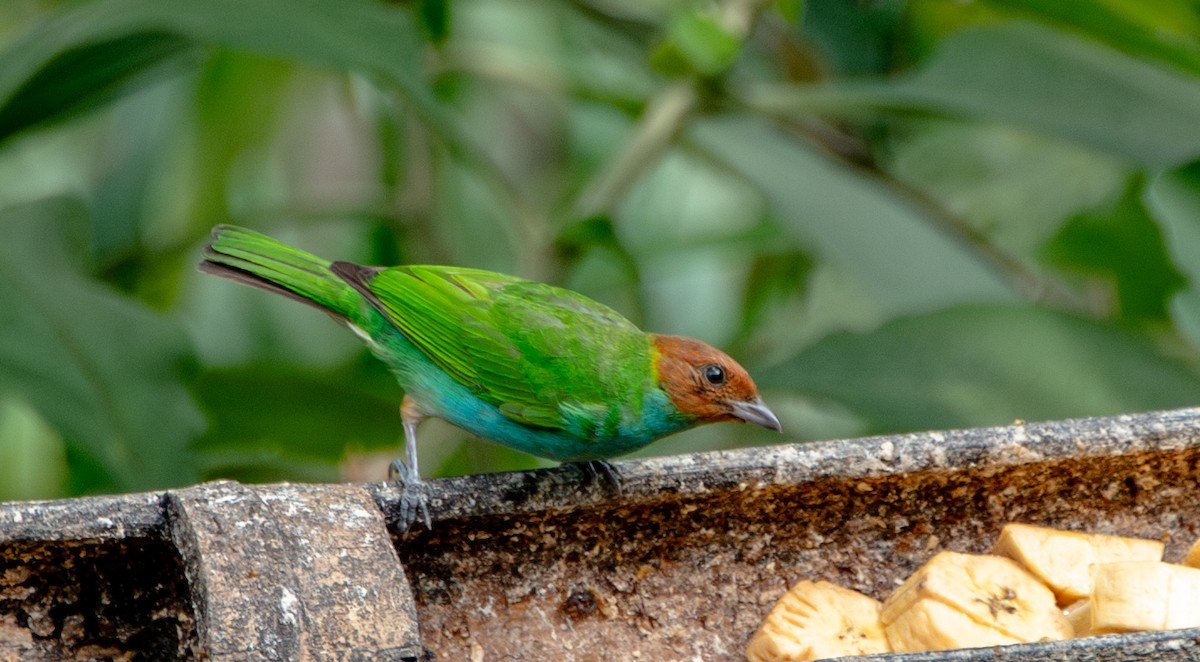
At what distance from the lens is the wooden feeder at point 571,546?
1340 millimetres

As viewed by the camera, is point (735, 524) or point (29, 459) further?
point (29, 459)

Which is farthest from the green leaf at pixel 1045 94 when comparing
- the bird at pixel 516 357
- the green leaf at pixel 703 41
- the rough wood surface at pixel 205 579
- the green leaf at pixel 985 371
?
the rough wood surface at pixel 205 579

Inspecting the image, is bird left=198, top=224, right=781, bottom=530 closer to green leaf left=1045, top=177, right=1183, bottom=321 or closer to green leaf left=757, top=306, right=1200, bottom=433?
green leaf left=757, top=306, right=1200, bottom=433

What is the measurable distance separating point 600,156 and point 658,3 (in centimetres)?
69

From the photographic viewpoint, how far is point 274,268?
2393 mm

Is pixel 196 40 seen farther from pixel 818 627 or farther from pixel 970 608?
pixel 970 608

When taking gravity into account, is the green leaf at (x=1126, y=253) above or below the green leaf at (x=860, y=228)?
above

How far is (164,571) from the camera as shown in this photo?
148cm

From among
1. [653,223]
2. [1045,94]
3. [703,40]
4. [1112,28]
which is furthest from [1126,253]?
[653,223]

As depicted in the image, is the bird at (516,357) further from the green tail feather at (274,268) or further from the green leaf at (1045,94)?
the green leaf at (1045,94)

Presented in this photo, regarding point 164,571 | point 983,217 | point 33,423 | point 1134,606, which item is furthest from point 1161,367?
point 33,423

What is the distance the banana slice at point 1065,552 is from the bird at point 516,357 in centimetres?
50

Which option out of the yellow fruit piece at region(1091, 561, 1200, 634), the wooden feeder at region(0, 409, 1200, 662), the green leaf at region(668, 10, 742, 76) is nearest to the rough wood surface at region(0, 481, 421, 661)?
the wooden feeder at region(0, 409, 1200, 662)

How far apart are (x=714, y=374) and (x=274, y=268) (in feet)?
2.72
